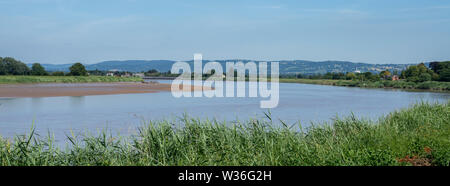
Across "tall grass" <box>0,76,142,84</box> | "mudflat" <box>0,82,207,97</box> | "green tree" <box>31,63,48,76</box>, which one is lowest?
"mudflat" <box>0,82,207,97</box>

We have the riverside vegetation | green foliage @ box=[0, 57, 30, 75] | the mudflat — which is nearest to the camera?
the mudflat

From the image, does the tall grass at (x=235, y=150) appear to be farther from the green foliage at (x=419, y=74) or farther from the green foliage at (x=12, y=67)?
the green foliage at (x=12, y=67)

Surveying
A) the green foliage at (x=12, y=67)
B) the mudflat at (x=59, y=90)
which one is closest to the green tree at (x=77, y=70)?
the green foliage at (x=12, y=67)

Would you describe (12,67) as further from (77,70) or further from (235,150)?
(235,150)

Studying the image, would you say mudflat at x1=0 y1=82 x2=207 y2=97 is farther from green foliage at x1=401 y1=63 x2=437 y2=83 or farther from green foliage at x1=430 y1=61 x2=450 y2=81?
green foliage at x1=430 y1=61 x2=450 y2=81

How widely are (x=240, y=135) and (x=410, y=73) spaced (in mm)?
77256

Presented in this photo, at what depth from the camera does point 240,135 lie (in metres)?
9.17

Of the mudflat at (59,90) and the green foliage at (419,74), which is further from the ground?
the green foliage at (419,74)

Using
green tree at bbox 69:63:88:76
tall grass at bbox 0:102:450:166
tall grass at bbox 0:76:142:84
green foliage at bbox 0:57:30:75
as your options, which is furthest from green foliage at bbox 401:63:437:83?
green foliage at bbox 0:57:30:75
